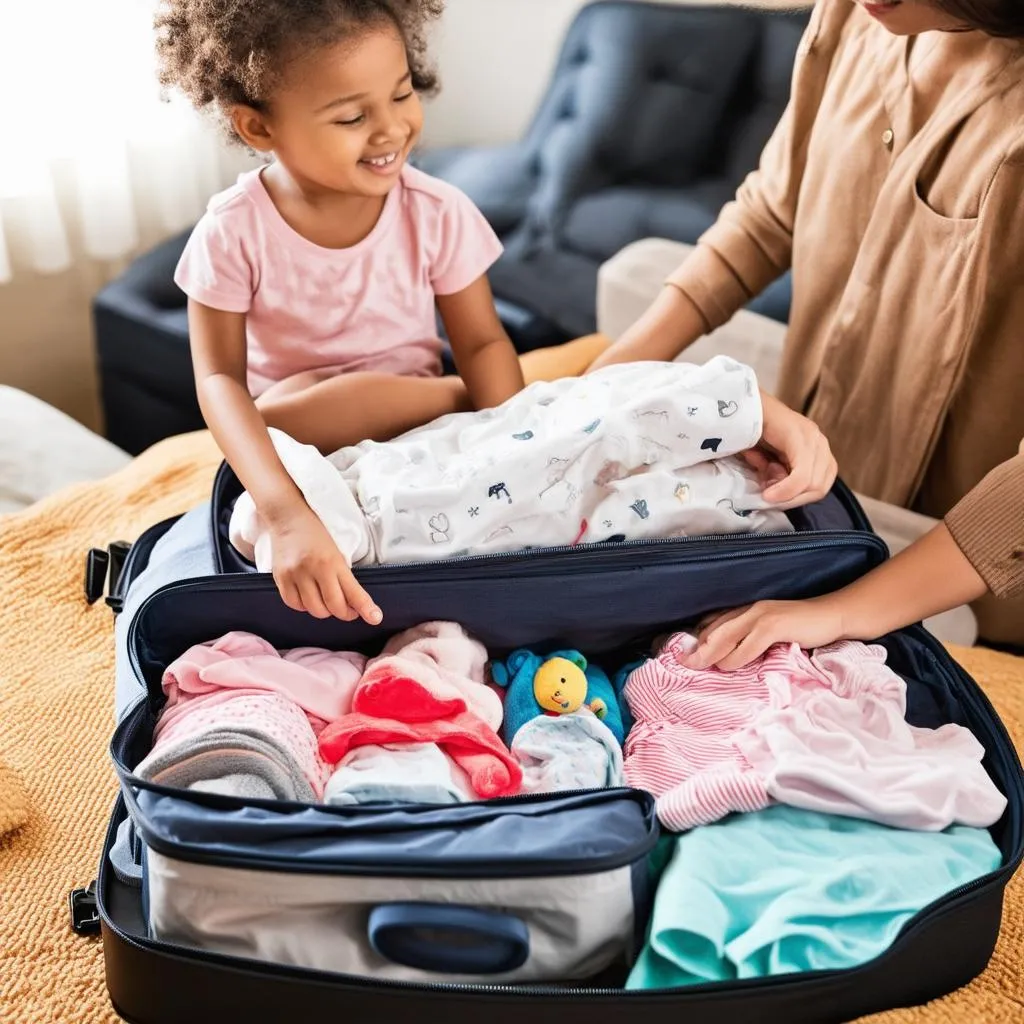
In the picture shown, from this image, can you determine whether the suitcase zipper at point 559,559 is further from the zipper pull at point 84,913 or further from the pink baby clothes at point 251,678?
the zipper pull at point 84,913

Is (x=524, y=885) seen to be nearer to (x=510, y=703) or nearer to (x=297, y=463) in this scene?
(x=510, y=703)

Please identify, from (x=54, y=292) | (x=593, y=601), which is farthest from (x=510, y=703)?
(x=54, y=292)

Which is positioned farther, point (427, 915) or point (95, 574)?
point (95, 574)

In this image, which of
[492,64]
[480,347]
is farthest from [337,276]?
[492,64]

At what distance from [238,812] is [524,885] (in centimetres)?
20

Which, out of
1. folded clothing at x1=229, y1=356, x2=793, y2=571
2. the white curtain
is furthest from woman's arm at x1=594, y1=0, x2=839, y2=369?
the white curtain

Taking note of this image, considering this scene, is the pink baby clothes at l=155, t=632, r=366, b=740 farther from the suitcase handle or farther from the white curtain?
the white curtain

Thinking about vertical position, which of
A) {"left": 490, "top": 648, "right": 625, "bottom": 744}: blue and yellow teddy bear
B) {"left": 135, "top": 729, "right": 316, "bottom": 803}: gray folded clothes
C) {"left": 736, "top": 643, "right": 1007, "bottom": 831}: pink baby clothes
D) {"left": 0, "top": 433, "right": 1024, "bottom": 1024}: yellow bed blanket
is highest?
{"left": 135, "top": 729, "right": 316, "bottom": 803}: gray folded clothes

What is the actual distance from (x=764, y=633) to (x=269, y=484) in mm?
447

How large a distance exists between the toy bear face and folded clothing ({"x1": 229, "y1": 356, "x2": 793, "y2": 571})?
116 millimetres

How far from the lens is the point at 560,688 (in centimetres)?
100

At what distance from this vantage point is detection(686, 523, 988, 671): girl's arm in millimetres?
1016

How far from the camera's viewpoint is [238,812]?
0.81 metres

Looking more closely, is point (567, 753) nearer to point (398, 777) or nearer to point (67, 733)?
point (398, 777)
